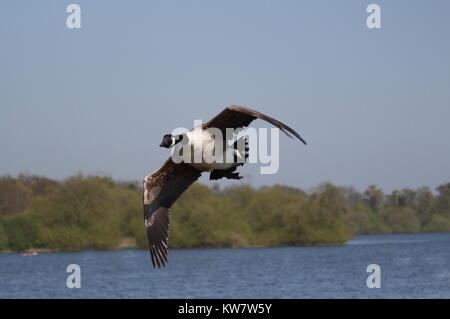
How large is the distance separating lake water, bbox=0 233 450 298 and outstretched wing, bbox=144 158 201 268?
36552 mm

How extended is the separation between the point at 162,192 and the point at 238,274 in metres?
54.5

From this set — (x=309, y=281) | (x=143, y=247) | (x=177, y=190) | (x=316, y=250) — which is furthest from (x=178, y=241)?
(x=177, y=190)

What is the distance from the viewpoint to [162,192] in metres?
13.4

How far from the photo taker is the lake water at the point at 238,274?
176 feet

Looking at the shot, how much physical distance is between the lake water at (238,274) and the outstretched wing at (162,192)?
1439 inches

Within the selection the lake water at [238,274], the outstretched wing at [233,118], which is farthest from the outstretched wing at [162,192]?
the lake water at [238,274]

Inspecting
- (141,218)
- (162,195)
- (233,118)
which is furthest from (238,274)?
(233,118)

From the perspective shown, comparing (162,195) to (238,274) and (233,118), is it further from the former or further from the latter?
(238,274)

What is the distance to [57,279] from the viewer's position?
222ft

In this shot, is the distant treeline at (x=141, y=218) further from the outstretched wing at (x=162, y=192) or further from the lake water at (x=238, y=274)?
the outstretched wing at (x=162, y=192)

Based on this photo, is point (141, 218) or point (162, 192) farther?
point (141, 218)

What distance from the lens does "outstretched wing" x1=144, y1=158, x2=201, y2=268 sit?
13.2 meters

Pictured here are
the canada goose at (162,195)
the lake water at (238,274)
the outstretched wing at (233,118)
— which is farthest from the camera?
the lake water at (238,274)

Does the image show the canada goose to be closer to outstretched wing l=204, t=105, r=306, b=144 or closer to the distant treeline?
outstretched wing l=204, t=105, r=306, b=144
